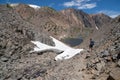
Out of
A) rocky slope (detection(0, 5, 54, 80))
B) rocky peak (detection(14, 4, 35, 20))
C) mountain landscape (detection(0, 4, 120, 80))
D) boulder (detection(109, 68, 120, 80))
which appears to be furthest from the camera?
rocky peak (detection(14, 4, 35, 20))

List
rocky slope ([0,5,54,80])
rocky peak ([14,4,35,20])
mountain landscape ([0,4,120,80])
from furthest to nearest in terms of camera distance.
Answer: rocky peak ([14,4,35,20]), rocky slope ([0,5,54,80]), mountain landscape ([0,4,120,80])

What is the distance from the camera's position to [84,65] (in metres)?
15.8

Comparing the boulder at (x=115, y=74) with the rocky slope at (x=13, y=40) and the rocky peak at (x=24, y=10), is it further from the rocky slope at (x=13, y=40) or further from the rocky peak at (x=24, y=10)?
the rocky peak at (x=24, y=10)

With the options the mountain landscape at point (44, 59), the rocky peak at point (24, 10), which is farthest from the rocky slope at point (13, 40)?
the rocky peak at point (24, 10)

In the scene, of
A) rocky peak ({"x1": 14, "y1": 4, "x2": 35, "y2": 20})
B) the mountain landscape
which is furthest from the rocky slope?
rocky peak ({"x1": 14, "y1": 4, "x2": 35, "y2": 20})

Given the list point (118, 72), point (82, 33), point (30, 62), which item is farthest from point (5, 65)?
point (82, 33)

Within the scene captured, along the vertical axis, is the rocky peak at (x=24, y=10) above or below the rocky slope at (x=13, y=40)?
above

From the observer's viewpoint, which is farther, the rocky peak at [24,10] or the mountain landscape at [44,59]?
the rocky peak at [24,10]

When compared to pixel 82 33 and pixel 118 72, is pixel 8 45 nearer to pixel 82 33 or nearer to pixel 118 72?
pixel 118 72

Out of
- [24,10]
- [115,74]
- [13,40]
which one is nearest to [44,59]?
[13,40]

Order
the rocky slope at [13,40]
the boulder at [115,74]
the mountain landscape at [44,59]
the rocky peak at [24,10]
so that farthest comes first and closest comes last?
the rocky peak at [24,10]
the rocky slope at [13,40]
the mountain landscape at [44,59]
the boulder at [115,74]

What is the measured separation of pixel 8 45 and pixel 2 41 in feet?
2.05

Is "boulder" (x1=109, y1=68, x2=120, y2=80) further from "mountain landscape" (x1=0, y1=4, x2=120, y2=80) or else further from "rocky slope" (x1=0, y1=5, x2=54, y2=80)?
"rocky slope" (x1=0, y1=5, x2=54, y2=80)

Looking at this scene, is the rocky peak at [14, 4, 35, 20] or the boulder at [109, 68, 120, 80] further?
the rocky peak at [14, 4, 35, 20]
